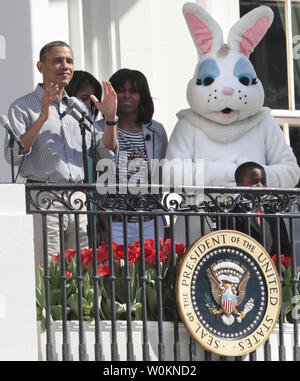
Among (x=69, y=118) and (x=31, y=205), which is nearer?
(x=31, y=205)

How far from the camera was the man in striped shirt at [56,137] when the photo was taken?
30.0 feet

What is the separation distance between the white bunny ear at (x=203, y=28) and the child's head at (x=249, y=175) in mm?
1040

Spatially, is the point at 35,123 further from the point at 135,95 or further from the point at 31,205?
the point at 135,95

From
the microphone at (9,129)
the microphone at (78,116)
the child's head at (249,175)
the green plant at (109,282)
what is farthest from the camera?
the child's head at (249,175)

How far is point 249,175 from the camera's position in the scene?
382 inches

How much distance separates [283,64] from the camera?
11875 millimetres

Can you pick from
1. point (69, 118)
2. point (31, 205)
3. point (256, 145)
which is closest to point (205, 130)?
point (256, 145)

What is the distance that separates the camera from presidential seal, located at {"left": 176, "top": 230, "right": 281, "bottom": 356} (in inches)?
337

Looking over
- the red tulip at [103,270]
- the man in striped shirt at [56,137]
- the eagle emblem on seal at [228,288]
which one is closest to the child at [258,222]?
the eagle emblem on seal at [228,288]

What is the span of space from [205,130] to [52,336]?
237 centimetres

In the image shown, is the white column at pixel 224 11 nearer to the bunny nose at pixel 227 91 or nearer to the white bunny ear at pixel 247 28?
the white bunny ear at pixel 247 28

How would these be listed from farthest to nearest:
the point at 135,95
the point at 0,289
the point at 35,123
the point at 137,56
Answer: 1. the point at 137,56
2. the point at 135,95
3. the point at 35,123
4. the point at 0,289

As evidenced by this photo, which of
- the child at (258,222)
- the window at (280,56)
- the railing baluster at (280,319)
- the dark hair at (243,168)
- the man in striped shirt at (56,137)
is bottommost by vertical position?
the railing baluster at (280,319)
